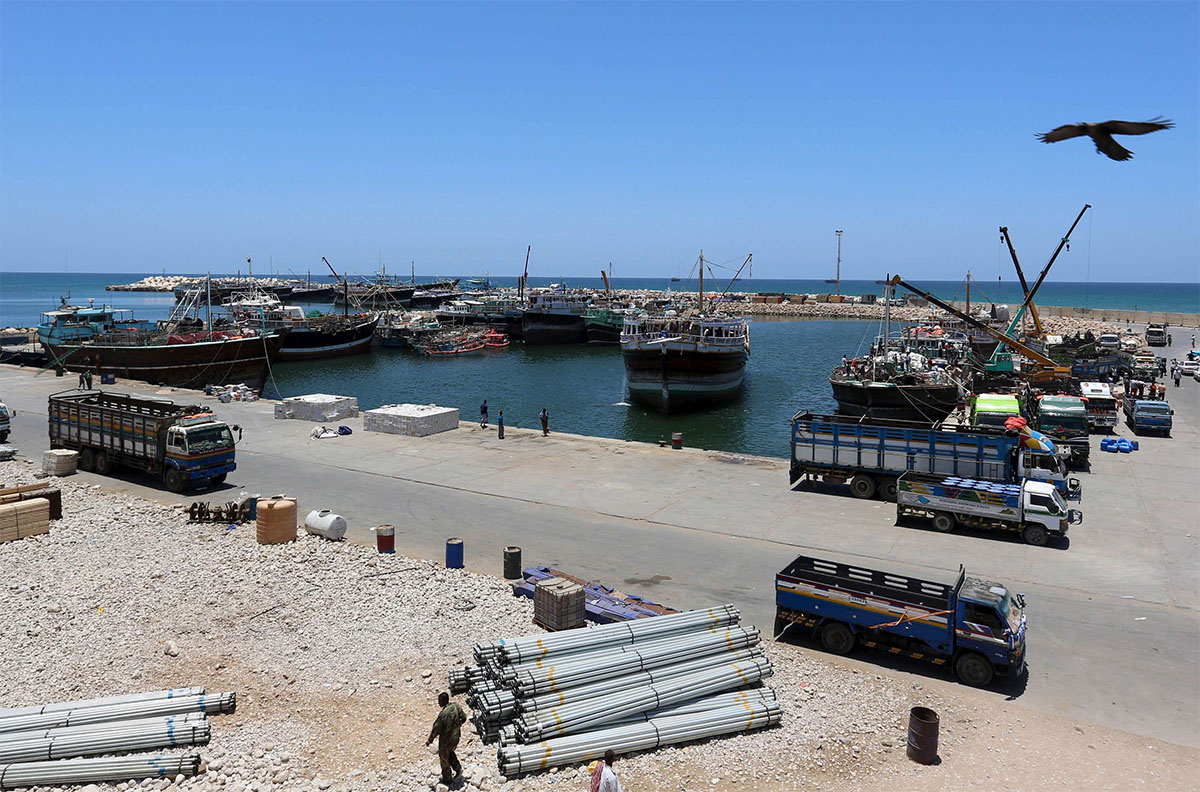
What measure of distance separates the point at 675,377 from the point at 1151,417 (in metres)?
24.9

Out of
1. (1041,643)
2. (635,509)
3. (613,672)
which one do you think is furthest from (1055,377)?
(613,672)

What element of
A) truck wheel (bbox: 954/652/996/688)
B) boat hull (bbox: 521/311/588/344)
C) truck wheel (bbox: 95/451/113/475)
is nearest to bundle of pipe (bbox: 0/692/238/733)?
truck wheel (bbox: 954/652/996/688)

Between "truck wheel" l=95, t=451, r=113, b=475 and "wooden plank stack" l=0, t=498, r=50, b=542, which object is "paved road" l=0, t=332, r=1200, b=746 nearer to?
"truck wheel" l=95, t=451, r=113, b=475

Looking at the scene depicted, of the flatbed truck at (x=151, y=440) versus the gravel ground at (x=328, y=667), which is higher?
the flatbed truck at (x=151, y=440)

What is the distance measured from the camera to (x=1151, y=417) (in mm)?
34875

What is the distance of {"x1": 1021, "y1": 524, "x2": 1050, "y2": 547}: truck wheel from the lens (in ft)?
63.9

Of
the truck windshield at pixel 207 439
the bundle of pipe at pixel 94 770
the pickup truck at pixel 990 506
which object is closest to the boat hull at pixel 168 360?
the truck windshield at pixel 207 439

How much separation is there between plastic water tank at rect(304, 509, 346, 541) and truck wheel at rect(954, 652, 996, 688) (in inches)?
524

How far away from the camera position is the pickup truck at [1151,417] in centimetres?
3472

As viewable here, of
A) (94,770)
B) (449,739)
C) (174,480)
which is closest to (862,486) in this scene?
(449,739)

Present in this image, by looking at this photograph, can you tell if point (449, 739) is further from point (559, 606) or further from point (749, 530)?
point (749, 530)

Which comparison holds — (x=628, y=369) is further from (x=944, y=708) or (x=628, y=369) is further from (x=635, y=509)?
(x=944, y=708)

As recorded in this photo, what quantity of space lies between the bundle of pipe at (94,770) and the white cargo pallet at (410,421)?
23.4 metres

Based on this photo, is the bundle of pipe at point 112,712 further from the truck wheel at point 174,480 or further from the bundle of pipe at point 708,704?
the truck wheel at point 174,480
